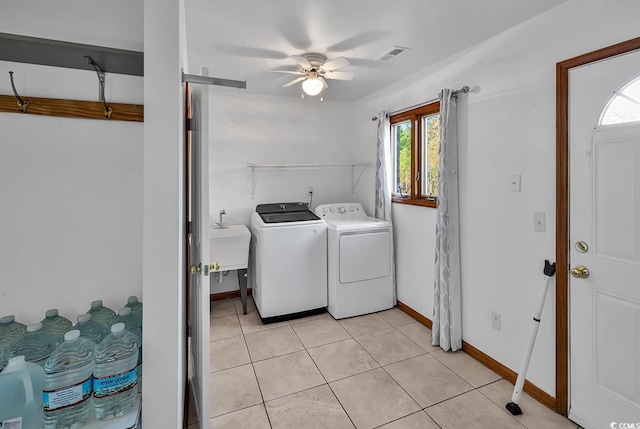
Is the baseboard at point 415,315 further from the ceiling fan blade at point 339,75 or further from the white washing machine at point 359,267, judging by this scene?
the ceiling fan blade at point 339,75

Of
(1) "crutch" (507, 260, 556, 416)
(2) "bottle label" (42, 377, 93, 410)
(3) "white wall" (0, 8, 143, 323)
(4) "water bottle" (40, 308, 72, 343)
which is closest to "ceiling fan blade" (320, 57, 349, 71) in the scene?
(3) "white wall" (0, 8, 143, 323)

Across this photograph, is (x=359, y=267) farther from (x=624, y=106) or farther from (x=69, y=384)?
(x=69, y=384)

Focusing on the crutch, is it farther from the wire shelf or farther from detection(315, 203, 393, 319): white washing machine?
the wire shelf

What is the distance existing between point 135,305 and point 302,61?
7.11 ft

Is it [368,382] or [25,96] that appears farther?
[368,382]

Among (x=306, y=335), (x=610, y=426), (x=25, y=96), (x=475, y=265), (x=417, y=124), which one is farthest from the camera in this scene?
(x=417, y=124)

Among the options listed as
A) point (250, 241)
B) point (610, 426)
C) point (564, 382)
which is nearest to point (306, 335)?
point (250, 241)

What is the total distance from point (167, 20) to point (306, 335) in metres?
2.59

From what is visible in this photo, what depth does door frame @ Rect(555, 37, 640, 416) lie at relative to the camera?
1.80 meters

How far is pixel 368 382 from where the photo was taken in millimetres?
2205

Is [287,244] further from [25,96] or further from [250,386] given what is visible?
[25,96]

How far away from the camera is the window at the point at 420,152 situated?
3020mm

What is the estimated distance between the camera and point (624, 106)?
1570 mm

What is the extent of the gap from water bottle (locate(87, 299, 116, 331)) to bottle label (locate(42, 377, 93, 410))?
0.27m
